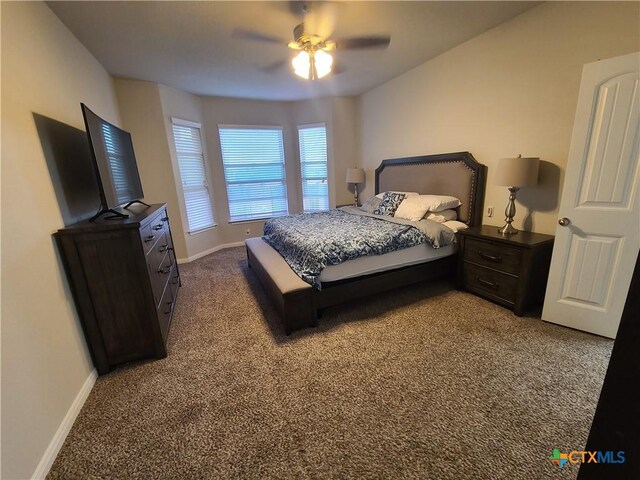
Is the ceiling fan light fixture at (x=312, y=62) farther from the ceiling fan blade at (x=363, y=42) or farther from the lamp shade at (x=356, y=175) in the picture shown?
the lamp shade at (x=356, y=175)

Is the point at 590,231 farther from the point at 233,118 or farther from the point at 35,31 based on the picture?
the point at 233,118

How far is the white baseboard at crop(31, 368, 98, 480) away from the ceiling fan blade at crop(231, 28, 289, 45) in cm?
294

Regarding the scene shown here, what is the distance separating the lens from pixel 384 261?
101 inches

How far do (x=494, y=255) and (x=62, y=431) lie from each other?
3323mm

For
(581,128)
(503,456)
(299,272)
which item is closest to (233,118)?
(299,272)

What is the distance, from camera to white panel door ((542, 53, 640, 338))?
1.76 metres

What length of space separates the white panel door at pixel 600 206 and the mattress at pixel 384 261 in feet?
3.10

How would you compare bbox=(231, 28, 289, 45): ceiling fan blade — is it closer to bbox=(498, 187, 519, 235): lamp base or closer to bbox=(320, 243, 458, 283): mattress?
bbox=(320, 243, 458, 283): mattress

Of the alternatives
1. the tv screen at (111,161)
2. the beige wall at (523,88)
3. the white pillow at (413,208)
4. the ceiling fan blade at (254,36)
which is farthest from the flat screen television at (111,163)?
the beige wall at (523,88)

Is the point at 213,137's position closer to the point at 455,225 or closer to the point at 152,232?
the point at 152,232

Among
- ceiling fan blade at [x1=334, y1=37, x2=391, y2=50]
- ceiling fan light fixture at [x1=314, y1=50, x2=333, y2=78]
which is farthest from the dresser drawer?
ceiling fan blade at [x1=334, y1=37, x2=391, y2=50]

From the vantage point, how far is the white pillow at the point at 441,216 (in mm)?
3126

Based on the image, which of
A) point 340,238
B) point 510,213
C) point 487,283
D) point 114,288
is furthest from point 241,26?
point 487,283

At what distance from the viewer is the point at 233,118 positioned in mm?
4609
